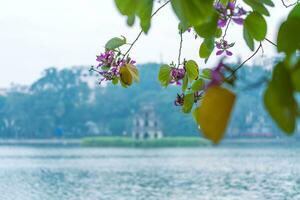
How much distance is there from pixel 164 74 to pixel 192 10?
56cm

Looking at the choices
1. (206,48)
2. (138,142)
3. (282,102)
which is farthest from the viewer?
(138,142)

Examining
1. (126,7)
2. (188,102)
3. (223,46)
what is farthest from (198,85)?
(126,7)

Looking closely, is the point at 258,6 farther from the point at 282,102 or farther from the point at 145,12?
the point at 282,102

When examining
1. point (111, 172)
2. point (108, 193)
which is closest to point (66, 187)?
point (108, 193)

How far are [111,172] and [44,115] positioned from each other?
110 ft

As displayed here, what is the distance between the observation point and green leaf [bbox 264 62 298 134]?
1.32 ft

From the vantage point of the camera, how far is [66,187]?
2353cm

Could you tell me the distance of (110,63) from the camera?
1128mm

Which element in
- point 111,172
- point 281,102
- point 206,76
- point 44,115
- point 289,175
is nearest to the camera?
point 281,102

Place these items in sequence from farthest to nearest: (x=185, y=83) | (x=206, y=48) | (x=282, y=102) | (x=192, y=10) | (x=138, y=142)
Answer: (x=138, y=142)
(x=185, y=83)
(x=206, y=48)
(x=192, y=10)
(x=282, y=102)

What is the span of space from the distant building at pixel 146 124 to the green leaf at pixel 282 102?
6034 cm

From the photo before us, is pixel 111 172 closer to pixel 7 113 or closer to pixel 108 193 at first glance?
pixel 108 193

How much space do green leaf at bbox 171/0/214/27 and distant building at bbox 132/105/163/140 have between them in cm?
6022

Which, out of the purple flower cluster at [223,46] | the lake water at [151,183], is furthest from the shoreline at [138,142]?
the purple flower cluster at [223,46]
